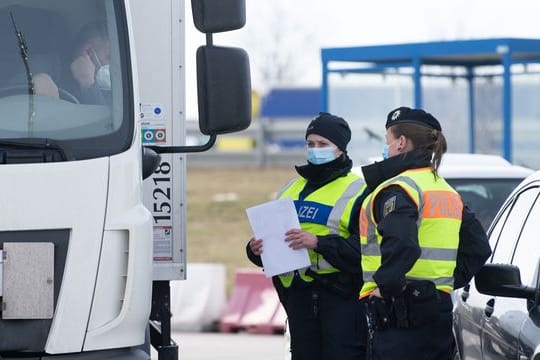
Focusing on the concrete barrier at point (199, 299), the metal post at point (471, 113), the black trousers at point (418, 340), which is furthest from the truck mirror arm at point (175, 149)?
the metal post at point (471, 113)

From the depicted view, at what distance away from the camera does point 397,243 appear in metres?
6.38

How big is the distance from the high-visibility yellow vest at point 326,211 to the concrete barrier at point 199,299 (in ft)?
28.6

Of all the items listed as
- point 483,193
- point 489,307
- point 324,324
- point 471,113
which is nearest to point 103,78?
point 324,324

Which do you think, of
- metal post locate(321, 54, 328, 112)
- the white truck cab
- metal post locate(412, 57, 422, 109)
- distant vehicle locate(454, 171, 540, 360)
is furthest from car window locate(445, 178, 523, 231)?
metal post locate(321, 54, 328, 112)

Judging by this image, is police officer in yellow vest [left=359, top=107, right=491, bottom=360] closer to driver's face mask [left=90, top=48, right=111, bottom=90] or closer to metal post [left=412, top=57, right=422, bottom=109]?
driver's face mask [left=90, top=48, right=111, bottom=90]

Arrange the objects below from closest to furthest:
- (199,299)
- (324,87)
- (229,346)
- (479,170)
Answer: (479,170), (229,346), (199,299), (324,87)

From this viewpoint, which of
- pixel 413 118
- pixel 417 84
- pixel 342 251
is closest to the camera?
pixel 413 118

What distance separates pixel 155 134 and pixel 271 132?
2635cm

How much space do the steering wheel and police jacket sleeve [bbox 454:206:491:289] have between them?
2021 millimetres

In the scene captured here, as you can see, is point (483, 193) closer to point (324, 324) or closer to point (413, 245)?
point (324, 324)

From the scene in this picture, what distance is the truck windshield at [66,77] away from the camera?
652 cm

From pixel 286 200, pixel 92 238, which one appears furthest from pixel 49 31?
pixel 286 200

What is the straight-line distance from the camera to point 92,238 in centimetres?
635

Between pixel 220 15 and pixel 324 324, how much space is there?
198cm
